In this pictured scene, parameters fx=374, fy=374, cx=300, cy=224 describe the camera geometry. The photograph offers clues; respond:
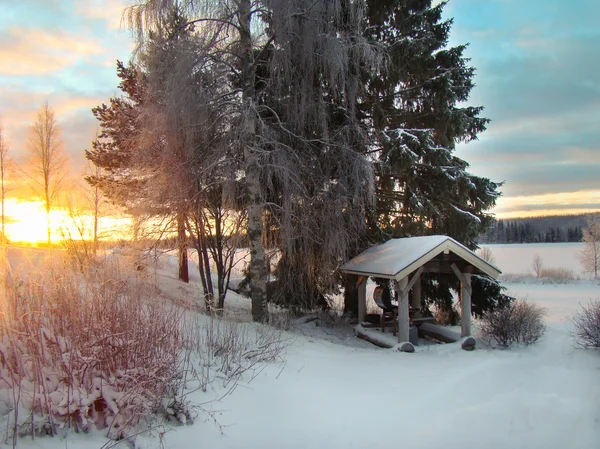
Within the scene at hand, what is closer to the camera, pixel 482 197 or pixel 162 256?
pixel 162 256

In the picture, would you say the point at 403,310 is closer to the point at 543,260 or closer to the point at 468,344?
the point at 468,344

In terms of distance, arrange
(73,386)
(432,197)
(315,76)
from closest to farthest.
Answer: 1. (73,386)
2. (315,76)
3. (432,197)

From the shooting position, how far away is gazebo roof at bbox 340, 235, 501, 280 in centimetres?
782

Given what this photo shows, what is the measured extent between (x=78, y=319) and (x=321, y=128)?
713cm

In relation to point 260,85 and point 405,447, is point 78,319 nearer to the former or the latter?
point 405,447

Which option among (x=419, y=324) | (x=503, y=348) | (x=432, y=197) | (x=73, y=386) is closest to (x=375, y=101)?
(x=432, y=197)

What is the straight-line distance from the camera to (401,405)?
16.5 ft

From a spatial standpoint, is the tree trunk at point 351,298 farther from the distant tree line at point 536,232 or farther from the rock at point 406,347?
the distant tree line at point 536,232

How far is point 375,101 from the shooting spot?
34.6 feet

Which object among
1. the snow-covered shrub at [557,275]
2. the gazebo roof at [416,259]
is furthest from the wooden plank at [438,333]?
the snow-covered shrub at [557,275]

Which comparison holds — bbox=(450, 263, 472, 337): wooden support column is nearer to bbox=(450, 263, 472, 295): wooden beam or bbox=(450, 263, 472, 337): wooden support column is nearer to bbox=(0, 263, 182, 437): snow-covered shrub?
bbox=(450, 263, 472, 295): wooden beam

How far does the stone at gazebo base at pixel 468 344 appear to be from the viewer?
8281 millimetres

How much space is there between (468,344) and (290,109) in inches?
262

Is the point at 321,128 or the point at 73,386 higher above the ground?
the point at 321,128
